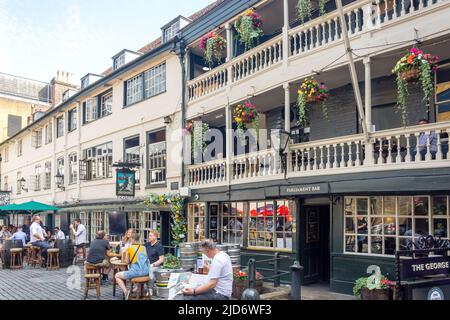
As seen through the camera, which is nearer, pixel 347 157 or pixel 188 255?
pixel 347 157

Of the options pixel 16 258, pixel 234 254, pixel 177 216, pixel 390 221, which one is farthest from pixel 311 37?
pixel 16 258

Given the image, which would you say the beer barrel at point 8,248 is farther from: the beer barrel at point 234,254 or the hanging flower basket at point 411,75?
the hanging flower basket at point 411,75

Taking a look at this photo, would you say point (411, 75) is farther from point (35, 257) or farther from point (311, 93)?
point (35, 257)

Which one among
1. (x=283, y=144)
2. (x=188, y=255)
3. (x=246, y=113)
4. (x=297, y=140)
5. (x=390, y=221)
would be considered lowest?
(x=188, y=255)

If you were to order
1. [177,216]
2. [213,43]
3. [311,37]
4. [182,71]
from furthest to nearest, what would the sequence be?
1. [182,71]
2. [177,216]
3. [213,43]
4. [311,37]

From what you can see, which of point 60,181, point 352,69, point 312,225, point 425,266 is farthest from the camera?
point 60,181

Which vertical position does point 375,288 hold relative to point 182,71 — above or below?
below

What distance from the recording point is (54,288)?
1116 centimetres

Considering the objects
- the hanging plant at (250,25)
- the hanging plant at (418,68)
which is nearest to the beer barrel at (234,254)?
the hanging plant at (418,68)

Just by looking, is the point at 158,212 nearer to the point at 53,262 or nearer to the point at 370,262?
the point at 53,262

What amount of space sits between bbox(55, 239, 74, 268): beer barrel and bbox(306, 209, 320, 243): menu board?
9.12m

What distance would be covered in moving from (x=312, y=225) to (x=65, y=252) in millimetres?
9307

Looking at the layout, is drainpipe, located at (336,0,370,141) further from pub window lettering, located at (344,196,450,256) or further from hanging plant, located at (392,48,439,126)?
pub window lettering, located at (344,196,450,256)

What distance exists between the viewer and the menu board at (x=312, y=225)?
1130 centimetres
